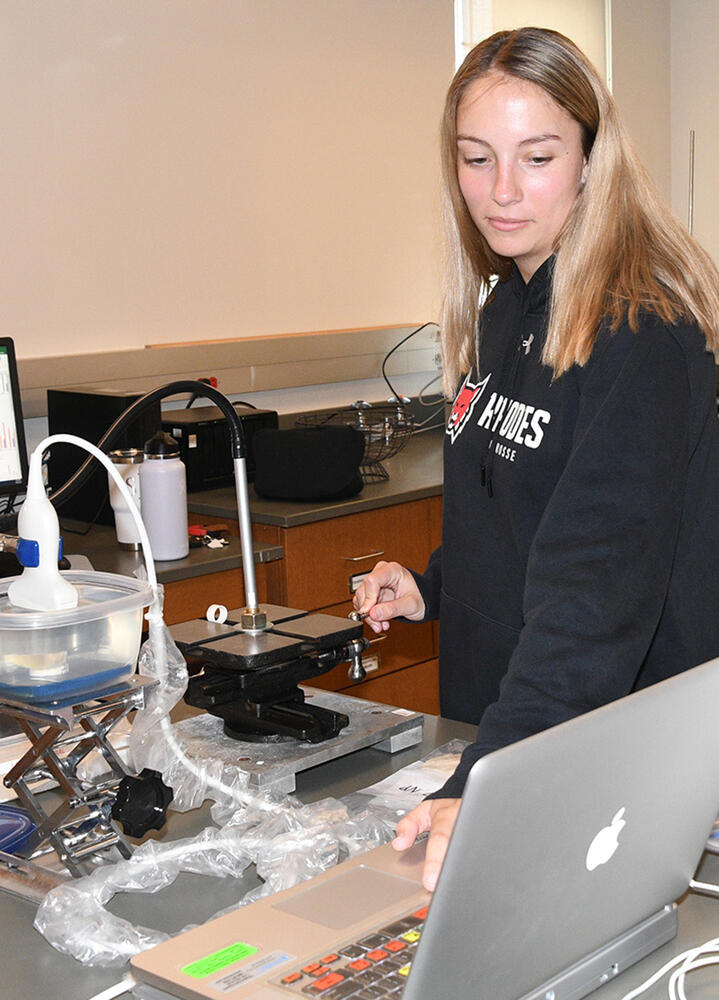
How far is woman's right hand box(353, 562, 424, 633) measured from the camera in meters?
1.60

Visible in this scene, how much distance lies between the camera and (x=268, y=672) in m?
1.40

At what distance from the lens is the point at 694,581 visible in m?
1.29

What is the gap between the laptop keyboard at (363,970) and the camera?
0.87m

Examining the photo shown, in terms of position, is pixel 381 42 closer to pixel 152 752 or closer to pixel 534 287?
pixel 534 287

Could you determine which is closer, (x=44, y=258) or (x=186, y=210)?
(x=44, y=258)

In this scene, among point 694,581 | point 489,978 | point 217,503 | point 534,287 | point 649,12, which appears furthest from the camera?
point 649,12

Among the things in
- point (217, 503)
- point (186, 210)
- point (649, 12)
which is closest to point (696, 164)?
point (649, 12)

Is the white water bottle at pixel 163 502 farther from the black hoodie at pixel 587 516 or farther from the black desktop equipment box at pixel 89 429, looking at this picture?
the black hoodie at pixel 587 516

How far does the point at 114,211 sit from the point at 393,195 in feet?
3.67

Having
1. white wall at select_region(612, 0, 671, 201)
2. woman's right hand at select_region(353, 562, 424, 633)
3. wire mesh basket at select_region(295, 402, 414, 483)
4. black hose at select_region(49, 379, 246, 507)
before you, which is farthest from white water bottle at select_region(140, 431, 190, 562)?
white wall at select_region(612, 0, 671, 201)

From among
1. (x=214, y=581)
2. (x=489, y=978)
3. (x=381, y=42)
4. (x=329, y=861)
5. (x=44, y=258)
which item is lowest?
(x=214, y=581)

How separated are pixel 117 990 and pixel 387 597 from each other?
0.76m

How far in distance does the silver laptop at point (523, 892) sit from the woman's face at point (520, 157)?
24.7 inches

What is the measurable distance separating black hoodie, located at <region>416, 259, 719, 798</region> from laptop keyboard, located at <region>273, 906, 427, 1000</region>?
161 millimetres
